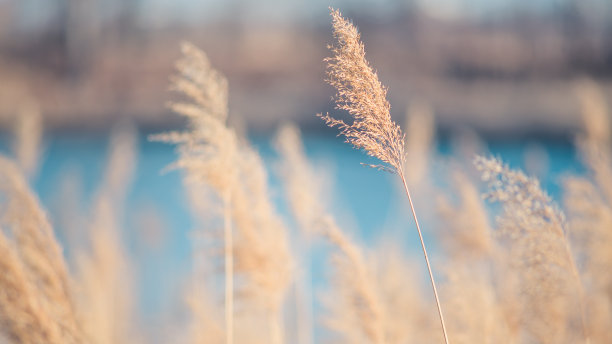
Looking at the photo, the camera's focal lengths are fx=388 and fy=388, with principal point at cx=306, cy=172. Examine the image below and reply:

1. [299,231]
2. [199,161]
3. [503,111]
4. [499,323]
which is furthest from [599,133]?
[503,111]

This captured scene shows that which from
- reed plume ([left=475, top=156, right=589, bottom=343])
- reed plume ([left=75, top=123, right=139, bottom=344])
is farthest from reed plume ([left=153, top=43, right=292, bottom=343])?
reed plume ([left=75, top=123, right=139, bottom=344])

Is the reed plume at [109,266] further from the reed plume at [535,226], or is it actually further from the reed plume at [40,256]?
the reed plume at [535,226]

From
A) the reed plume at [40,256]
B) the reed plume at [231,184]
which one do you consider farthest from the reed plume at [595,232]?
the reed plume at [40,256]

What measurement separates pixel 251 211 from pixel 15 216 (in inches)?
63.4

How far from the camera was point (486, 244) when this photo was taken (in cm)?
376

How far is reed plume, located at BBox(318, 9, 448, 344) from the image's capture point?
1.73 meters

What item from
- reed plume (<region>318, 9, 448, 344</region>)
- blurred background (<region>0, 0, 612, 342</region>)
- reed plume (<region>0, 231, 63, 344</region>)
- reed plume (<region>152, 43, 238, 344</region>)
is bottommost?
reed plume (<region>0, 231, 63, 344</region>)

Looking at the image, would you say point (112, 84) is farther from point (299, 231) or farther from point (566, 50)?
point (566, 50)

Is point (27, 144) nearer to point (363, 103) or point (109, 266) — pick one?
point (109, 266)

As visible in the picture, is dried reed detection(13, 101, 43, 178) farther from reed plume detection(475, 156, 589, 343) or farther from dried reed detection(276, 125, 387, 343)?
reed plume detection(475, 156, 589, 343)

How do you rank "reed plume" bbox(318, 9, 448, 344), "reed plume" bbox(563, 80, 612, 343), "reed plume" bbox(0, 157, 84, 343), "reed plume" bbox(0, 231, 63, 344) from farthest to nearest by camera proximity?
"reed plume" bbox(563, 80, 612, 343) < "reed plume" bbox(0, 157, 84, 343) < "reed plume" bbox(0, 231, 63, 344) < "reed plume" bbox(318, 9, 448, 344)

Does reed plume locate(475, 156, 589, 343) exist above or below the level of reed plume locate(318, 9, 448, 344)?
below

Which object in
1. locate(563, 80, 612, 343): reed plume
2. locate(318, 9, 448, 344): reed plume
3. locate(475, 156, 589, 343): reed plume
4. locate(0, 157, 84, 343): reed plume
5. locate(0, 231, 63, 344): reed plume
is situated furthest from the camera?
locate(563, 80, 612, 343): reed plume

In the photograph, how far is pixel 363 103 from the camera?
5.75 feet
